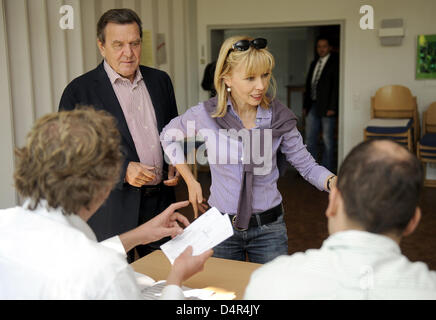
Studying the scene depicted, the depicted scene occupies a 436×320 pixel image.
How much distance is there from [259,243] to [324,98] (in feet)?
18.0

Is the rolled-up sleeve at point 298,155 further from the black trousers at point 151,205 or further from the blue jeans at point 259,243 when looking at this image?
the black trousers at point 151,205

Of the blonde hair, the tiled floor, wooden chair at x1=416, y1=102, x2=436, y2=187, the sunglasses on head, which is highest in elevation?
the sunglasses on head

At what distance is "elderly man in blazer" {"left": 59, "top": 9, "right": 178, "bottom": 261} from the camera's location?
2877mm

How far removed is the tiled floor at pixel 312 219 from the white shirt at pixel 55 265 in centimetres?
357

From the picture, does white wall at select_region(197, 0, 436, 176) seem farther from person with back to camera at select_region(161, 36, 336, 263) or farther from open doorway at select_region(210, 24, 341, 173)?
person with back to camera at select_region(161, 36, 336, 263)

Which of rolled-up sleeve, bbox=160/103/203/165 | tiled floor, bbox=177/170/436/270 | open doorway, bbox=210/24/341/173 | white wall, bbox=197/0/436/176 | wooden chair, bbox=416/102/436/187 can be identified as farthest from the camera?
open doorway, bbox=210/24/341/173

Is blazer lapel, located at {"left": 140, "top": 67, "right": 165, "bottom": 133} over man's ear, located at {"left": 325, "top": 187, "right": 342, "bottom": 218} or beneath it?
over

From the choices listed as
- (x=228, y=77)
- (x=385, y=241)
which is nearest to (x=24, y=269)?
(x=385, y=241)

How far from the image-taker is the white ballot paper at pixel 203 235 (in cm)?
199

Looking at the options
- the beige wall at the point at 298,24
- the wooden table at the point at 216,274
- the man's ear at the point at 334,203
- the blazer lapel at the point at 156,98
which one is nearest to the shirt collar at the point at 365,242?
the man's ear at the point at 334,203

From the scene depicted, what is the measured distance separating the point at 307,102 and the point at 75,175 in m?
6.92

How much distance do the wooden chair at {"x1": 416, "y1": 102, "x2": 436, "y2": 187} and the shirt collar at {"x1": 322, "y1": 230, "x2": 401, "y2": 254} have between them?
20.0ft

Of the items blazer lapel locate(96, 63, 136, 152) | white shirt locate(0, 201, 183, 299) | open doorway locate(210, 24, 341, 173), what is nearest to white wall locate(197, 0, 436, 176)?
open doorway locate(210, 24, 341, 173)

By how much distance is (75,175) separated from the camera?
134 centimetres
